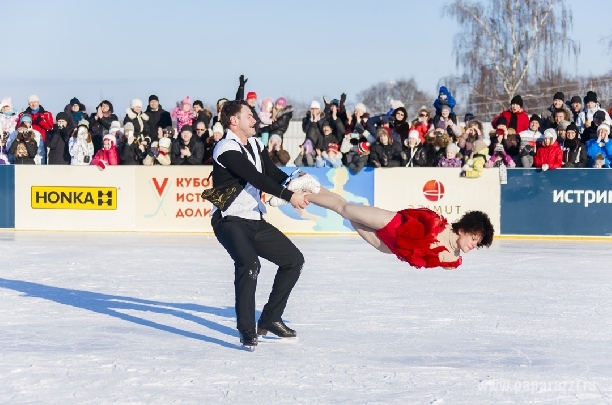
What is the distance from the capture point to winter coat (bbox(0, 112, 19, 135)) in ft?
56.0

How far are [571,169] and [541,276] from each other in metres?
4.83

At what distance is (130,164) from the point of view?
1619 centimetres

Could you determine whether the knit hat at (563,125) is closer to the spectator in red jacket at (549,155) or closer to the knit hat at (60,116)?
the spectator in red jacket at (549,155)

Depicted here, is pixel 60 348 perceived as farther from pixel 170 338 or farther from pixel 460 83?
pixel 460 83

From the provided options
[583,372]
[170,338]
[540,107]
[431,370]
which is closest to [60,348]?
[170,338]

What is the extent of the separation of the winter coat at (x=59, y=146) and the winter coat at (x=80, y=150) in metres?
0.33

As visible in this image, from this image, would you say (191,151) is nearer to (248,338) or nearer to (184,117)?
(184,117)

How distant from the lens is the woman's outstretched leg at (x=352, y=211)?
262 inches

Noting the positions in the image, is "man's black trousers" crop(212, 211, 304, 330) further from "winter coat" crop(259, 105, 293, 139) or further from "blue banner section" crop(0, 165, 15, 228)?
"blue banner section" crop(0, 165, 15, 228)

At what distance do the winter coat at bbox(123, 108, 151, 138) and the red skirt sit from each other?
10341mm

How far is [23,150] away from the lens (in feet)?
54.1

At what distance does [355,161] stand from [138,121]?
3833 millimetres

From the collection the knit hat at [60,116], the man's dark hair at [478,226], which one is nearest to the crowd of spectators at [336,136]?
the knit hat at [60,116]

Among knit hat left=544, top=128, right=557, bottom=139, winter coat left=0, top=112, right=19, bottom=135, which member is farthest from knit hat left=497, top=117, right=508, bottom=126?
winter coat left=0, top=112, right=19, bottom=135
